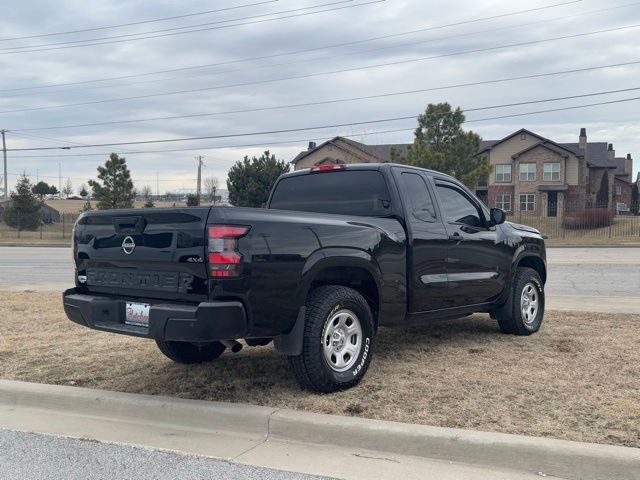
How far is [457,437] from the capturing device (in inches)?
161

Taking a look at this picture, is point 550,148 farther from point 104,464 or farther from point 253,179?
point 104,464

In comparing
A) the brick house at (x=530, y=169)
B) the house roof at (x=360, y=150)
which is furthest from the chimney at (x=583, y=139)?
the house roof at (x=360, y=150)

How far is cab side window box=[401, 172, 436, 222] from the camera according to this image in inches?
244

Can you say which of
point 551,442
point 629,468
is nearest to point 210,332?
point 551,442

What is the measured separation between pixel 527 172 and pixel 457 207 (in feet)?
184

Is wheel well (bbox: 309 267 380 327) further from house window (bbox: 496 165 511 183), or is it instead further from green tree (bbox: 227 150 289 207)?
house window (bbox: 496 165 511 183)

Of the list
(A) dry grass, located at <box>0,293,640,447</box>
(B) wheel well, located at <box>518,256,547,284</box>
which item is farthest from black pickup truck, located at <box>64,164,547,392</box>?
(B) wheel well, located at <box>518,256,547,284</box>

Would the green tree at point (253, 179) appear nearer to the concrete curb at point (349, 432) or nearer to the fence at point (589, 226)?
the fence at point (589, 226)

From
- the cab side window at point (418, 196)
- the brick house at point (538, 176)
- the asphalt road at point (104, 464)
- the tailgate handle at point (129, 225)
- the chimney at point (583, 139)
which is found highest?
the chimney at point (583, 139)

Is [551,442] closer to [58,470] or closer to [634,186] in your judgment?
[58,470]

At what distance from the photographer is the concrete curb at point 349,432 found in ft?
12.6

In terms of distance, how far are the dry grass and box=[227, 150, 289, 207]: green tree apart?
124ft

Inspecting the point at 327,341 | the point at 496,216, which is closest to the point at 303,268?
the point at 327,341

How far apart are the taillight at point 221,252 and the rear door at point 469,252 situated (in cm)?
259
